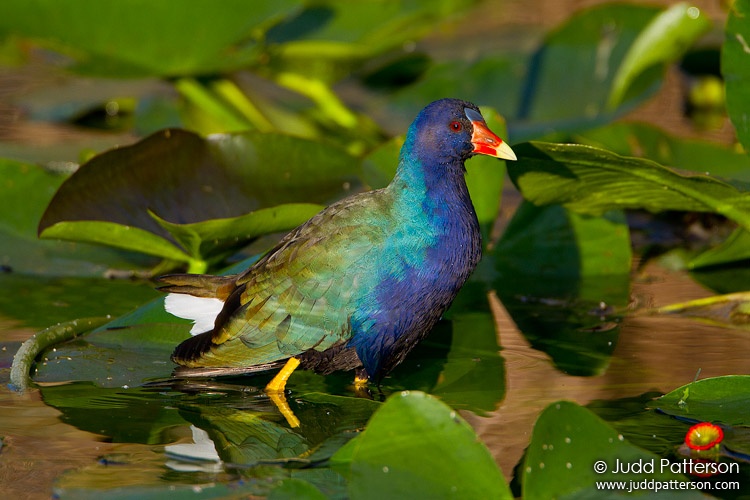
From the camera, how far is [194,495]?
179 cm

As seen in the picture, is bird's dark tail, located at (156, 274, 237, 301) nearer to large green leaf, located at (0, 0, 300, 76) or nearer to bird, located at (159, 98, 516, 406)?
bird, located at (159, 98, 516, 406)

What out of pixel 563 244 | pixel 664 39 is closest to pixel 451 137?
pixel 563 244

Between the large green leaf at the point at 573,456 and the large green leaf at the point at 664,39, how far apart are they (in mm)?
2449

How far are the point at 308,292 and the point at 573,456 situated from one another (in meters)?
0.85

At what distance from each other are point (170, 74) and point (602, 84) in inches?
68.1

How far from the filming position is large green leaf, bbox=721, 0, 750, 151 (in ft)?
8.39

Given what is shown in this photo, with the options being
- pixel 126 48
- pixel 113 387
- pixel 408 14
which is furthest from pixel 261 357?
pixel 408 14

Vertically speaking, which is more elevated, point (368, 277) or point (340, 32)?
point (340, 32)

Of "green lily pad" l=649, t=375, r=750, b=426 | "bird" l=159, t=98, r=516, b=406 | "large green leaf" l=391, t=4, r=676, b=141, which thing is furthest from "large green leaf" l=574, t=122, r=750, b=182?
"green lily pad" l=649, t=375, r=750, b=426

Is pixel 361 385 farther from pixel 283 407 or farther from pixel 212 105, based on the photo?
pixel 212 105

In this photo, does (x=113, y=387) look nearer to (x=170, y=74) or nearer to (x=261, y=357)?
(x=261, y=357)

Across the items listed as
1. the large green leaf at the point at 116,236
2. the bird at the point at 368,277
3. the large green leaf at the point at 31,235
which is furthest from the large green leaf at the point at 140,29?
the bird at the point at 368,277

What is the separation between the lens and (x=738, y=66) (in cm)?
260

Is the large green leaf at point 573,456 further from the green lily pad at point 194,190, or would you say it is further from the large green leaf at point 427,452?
the green lily pad at point 194,190
